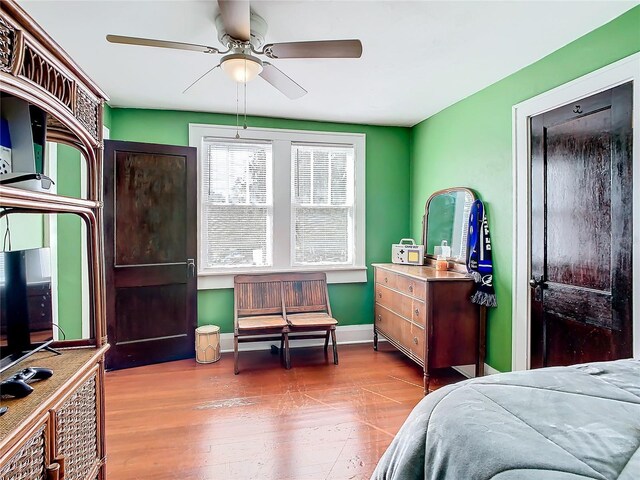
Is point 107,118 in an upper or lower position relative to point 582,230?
upper

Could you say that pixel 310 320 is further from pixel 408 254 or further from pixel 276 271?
pixel 408 254

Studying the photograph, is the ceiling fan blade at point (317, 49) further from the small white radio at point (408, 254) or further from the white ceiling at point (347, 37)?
the small white radio at point (408, 254)

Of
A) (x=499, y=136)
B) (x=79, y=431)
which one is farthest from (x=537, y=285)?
(x=79, y=431)

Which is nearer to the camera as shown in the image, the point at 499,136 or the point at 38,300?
the point at 38,300

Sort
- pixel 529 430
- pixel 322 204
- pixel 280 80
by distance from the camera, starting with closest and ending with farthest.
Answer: pixel 529 430, pixel 280 80, pixel 322 204

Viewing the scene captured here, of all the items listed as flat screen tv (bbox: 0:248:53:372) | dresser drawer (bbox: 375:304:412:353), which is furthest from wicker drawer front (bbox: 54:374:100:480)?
dresser drawer (bbox: 375:304:412:353)

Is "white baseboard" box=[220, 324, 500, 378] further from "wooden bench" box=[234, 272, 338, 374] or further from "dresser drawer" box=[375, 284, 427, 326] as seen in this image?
"dresser drawer" box=[375, 284, 427, 326]

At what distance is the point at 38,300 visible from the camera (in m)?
1.50

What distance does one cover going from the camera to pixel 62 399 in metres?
1.28

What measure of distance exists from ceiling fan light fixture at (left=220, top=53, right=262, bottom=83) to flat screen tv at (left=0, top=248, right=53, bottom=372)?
1361mm

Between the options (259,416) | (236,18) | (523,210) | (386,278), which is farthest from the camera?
(386,278)

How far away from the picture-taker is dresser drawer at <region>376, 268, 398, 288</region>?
3.53 m

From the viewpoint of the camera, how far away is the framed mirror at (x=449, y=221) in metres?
3.32

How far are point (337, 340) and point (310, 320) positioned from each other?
76cm
